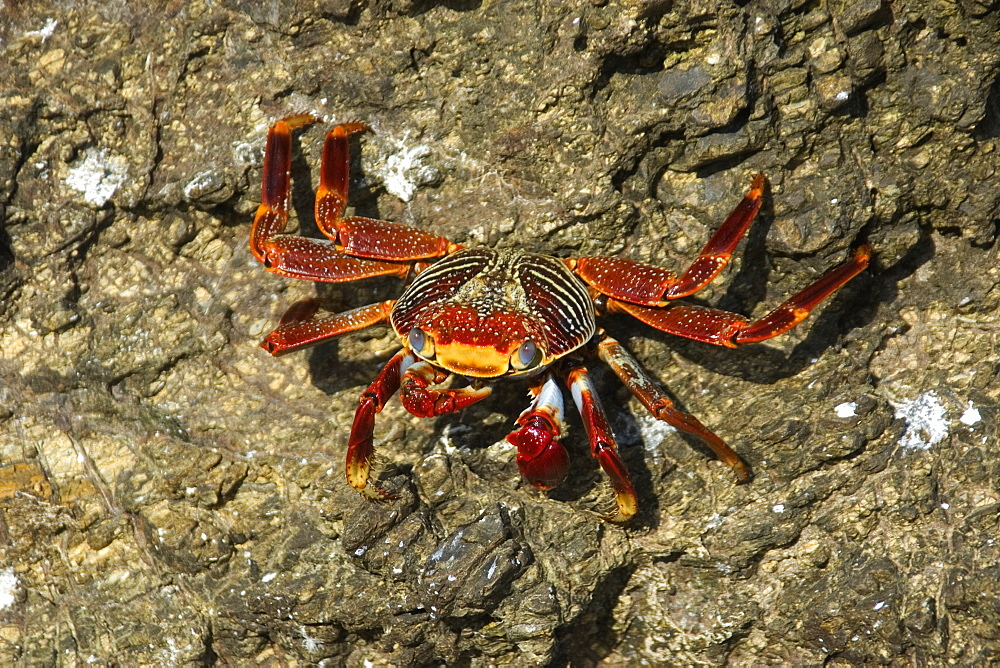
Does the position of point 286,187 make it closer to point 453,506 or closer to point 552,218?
point 552,218

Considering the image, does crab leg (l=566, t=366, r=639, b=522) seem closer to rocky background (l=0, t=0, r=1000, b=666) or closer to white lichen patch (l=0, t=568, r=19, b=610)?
rocky background (l=0, t=0, r=1000, b=666)

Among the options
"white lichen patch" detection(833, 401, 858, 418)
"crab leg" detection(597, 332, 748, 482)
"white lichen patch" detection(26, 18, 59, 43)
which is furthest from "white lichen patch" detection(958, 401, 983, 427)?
"white lichen patch" detection(26, 18, 59, 43)

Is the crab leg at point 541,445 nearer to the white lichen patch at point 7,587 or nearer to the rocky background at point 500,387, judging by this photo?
the rocky background at point 500,387

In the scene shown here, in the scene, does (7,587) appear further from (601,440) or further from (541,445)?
(601,440)

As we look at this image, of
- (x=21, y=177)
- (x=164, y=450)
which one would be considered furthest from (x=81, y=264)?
(x=164, y=450)

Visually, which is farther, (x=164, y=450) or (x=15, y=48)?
(x=164, y=450)

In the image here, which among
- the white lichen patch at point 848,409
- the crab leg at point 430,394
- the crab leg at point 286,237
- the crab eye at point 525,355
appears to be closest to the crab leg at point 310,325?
the crab leg at point 286,237

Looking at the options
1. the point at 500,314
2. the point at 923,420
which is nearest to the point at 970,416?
the point at 923,420
